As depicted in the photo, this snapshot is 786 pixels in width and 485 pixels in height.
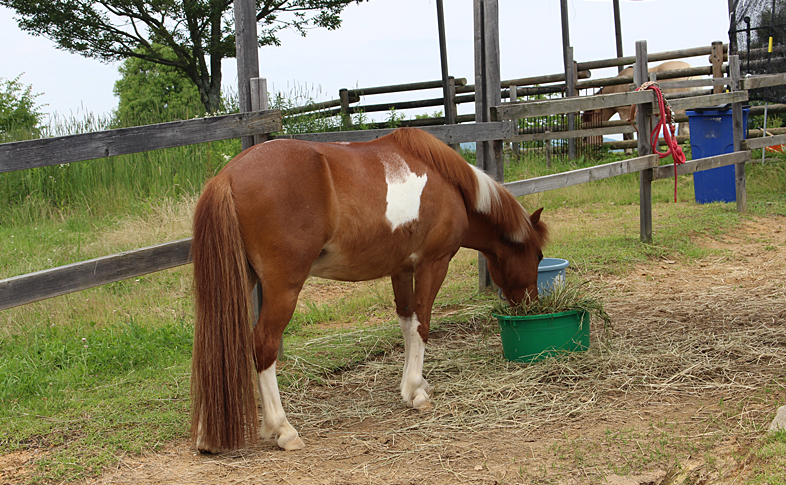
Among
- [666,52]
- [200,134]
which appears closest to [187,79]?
[666,52]

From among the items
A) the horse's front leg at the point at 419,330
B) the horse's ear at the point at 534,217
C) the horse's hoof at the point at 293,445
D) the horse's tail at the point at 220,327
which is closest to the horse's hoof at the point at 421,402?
the horse's front leg at the point at 419,330

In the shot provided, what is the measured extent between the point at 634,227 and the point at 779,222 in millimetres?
1687

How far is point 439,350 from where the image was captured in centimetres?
416

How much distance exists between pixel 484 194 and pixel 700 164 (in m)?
4.59

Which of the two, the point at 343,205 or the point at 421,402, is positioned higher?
the point at 343,205

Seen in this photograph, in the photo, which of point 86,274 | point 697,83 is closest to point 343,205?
point 86,274

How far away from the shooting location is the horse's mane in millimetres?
3383

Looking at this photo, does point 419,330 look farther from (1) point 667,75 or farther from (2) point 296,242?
(1) point 667,75

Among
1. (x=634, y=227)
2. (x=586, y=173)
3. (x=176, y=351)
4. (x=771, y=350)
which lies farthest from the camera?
(x=634, y=227)

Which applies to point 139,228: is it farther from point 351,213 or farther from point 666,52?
point 666,52

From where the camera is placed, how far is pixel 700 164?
7.07 meters

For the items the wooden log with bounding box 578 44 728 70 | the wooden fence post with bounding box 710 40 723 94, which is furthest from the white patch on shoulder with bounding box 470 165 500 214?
the wooden log with bounding box 578 44 728 70

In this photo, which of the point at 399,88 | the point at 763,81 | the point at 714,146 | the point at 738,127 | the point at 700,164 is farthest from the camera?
the point at 399,88

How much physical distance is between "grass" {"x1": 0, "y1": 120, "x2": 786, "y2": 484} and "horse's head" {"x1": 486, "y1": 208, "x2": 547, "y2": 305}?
1.65ft
